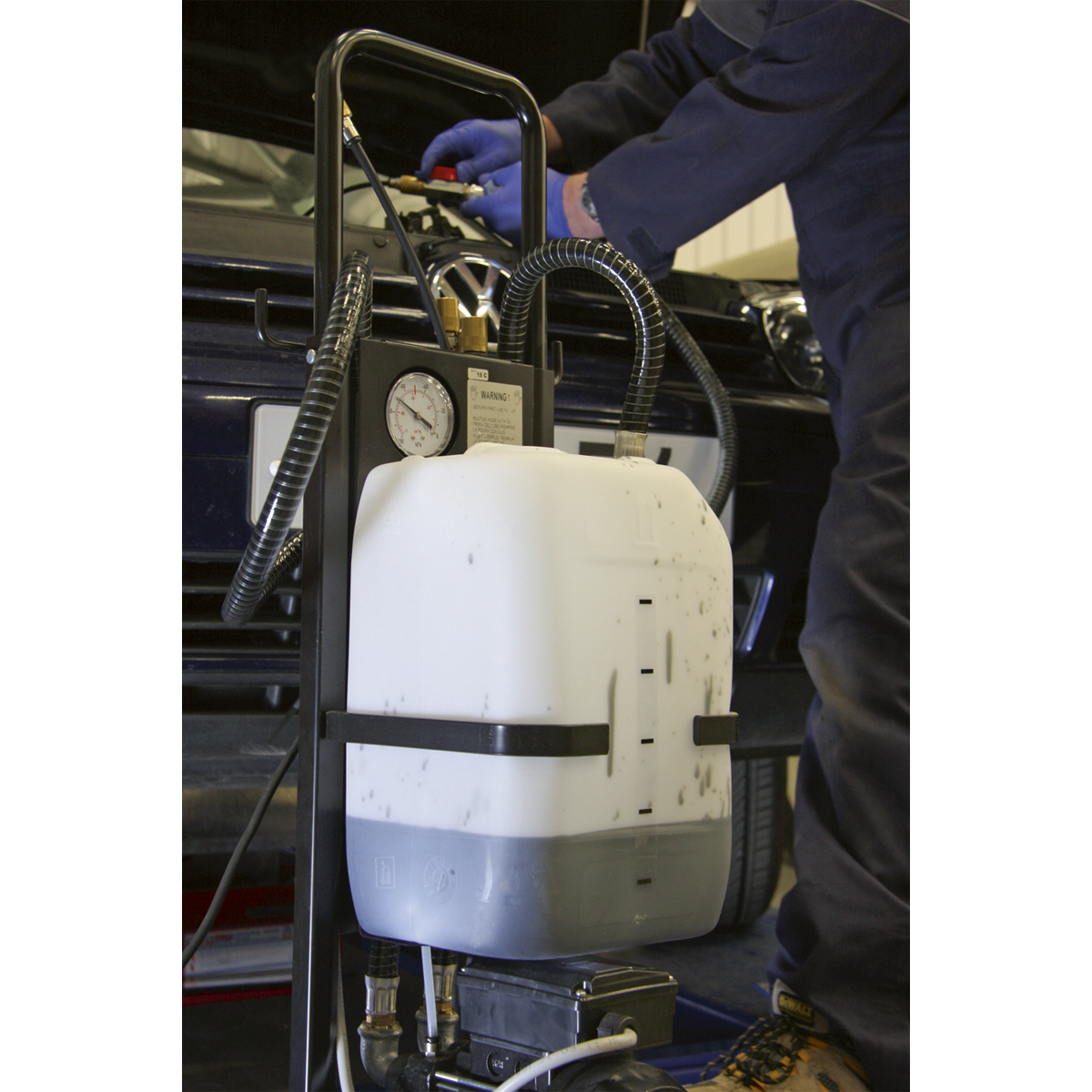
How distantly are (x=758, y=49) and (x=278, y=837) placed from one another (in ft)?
4.22

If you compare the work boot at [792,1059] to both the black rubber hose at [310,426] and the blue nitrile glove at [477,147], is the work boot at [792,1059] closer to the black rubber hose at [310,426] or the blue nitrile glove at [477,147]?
the black rubber hose at [310,426]

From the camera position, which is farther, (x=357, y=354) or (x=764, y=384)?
(x=764, y=384)

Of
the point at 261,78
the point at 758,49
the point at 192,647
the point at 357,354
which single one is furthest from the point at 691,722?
the point at 261,78

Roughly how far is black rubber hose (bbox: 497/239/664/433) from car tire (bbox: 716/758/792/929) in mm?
1113

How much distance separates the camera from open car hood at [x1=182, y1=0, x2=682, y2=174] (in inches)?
73.9

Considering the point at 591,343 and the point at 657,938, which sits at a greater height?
the point at 591,343

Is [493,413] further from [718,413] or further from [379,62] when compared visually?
[379,62]

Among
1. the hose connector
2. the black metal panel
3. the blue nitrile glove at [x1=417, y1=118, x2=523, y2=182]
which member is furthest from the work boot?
the blue nitrile glove at [x1=417, y1=118, x2=523, y2=182]

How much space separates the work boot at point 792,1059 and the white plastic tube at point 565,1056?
0.34m

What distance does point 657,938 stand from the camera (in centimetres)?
89

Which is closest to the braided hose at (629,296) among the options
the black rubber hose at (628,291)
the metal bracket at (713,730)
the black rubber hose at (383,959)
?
the black rubber hose at (628,291)

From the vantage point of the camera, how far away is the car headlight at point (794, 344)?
1739 mm

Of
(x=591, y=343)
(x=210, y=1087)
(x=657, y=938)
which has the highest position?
(x=591, y=343)

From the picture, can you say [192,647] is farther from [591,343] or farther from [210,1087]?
[591,343]
